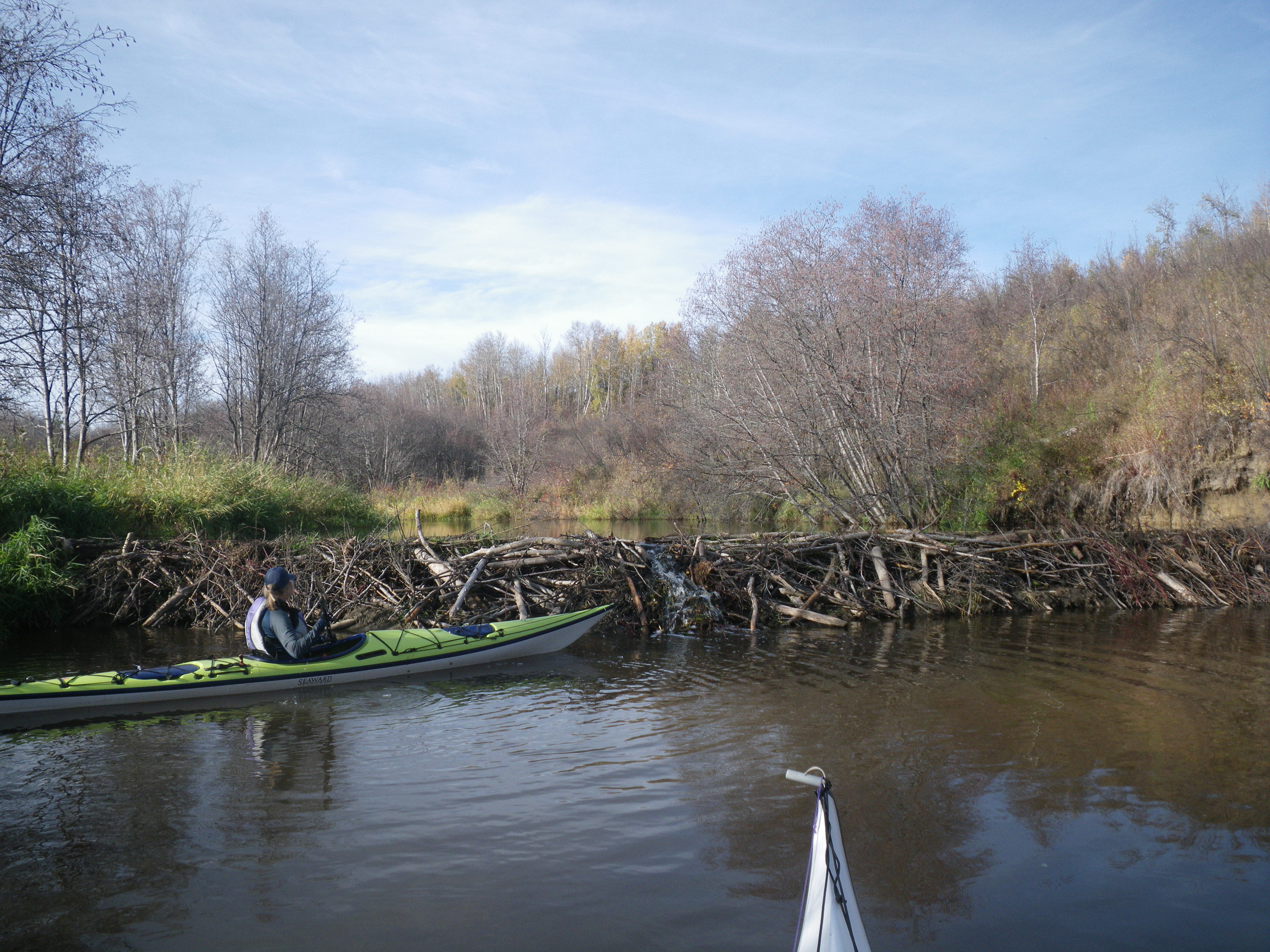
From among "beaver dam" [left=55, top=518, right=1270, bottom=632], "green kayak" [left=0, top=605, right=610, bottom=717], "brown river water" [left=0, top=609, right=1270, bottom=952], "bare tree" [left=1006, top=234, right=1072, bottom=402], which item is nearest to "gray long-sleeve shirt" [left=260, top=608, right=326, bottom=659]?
"green kayak" [left=0, top=605, right=610, bottom=717]

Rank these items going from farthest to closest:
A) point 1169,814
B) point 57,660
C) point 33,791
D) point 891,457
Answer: point 891,457, point 57,660, point 33,791, point 1169,814

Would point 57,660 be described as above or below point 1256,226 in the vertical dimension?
below

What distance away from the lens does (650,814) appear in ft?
15.8

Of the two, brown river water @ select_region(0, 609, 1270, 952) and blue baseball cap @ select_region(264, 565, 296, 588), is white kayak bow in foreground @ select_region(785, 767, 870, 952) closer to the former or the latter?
brown river water @ select_region(0, 609, 1270, 952)

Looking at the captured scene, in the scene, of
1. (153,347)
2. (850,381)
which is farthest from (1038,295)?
(153,347)

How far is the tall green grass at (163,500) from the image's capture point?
1157cm

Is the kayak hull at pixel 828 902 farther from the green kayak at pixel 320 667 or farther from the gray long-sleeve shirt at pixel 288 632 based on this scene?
the green kayak at pixel 320 667

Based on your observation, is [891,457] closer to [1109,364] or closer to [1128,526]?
[1128,526]

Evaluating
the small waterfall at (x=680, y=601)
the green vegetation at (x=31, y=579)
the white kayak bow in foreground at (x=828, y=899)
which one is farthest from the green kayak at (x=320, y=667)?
the white kayak bow in foreground at (x=828, y=899)

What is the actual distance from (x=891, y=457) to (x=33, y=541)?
14.5m

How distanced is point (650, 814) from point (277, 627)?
4.60 meters

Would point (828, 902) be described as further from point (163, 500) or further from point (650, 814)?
point (163, 500)

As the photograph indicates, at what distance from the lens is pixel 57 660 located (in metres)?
8.95

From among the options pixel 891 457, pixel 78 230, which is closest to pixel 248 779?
pixel 78 230
